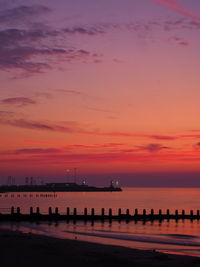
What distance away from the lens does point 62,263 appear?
18125 millimetres

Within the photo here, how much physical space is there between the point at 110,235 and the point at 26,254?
76.4ft

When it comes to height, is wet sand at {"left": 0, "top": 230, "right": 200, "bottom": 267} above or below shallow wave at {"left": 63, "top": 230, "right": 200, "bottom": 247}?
above

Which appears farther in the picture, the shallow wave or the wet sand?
the shallow wave

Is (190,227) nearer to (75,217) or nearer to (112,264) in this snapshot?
(75,217)

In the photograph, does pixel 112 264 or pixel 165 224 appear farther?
pixel 165 224

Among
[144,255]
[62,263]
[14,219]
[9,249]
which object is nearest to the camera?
[62,263]

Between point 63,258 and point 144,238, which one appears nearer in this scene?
point 63,258

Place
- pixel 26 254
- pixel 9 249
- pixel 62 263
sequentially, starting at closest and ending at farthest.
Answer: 1. pixel 62 263
2. pixel 26 254
3. pixel 9 249

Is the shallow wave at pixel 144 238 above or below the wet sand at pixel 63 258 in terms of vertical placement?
below

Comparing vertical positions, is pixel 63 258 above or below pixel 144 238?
above

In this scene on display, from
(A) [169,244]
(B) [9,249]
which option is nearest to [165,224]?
(A) [169,244]

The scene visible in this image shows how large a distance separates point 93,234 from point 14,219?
12.5m

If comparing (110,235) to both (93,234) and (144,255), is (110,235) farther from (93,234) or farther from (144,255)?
(144,255)

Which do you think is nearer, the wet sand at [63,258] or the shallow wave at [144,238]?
the wet sand at [63,258]
